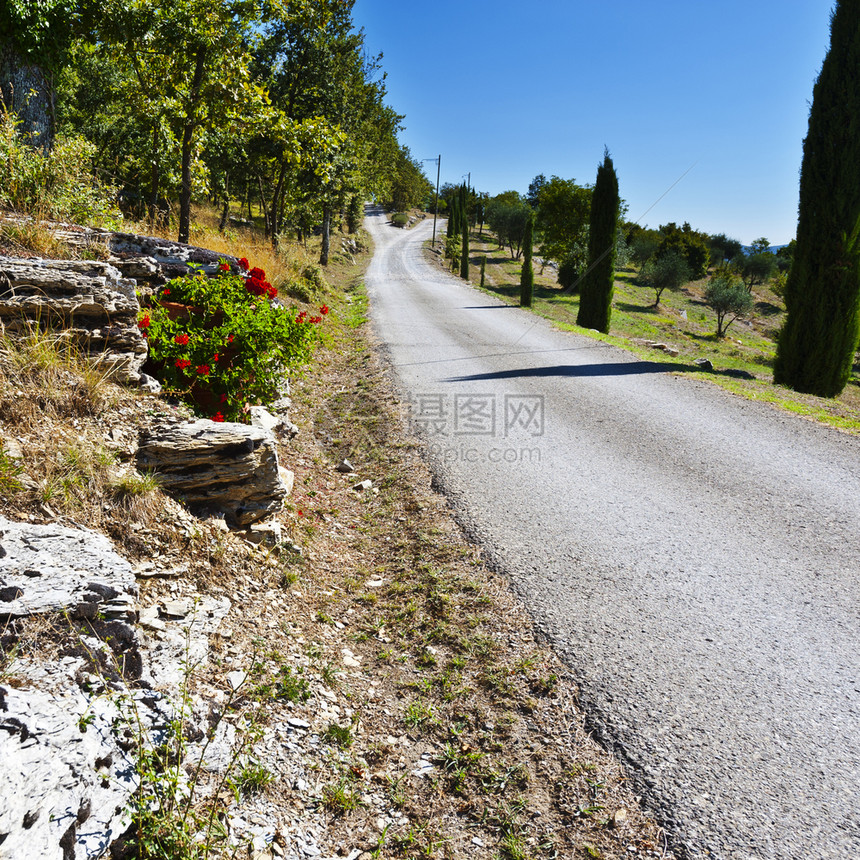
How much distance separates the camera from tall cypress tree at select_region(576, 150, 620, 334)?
20016 mm

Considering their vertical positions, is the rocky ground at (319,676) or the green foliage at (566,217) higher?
the green foliage at (566,217)

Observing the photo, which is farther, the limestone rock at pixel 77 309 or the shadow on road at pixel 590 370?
the shadow on road at pixel 590 370

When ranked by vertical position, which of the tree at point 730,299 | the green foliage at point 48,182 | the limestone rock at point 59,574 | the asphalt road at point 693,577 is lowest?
the asphalt road at point 693,577

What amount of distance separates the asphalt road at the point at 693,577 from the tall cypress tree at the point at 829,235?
5223 millimetres

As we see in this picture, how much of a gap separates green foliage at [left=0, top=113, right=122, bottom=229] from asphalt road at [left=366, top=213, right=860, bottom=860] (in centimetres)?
474

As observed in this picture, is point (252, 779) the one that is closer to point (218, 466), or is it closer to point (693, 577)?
point (218, 466)

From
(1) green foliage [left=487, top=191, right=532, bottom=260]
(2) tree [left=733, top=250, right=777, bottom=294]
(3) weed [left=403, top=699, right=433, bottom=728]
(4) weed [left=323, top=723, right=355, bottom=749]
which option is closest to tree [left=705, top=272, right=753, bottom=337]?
(1) green foliage [left=487, top=191, right=532, bottom=260]

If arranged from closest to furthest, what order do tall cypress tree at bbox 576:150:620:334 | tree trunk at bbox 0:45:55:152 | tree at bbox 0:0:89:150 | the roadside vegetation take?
tree at bbox 0:0:89:150
tree trunk at bbox 0:45:55:152
the roadside vegetation
tall cypress tree at bbox 576:150:620:334

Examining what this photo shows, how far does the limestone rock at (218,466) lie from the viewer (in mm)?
3363

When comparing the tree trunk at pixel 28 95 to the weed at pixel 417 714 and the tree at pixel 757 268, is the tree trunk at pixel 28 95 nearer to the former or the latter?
the weed at pixel 417 714

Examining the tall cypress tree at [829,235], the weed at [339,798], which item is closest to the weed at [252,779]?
the weed at [339,798]

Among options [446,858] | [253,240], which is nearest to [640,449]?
[446,858]

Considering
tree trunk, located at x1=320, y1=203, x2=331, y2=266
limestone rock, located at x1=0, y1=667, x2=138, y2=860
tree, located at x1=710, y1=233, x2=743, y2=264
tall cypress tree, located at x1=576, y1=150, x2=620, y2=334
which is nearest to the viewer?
limestone rock, located at x1=0, y1=667, x2=138, y2=860

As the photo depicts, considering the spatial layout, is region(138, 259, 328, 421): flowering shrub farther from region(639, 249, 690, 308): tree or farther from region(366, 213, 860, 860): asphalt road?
region(639, 249, 690, 308): tree
